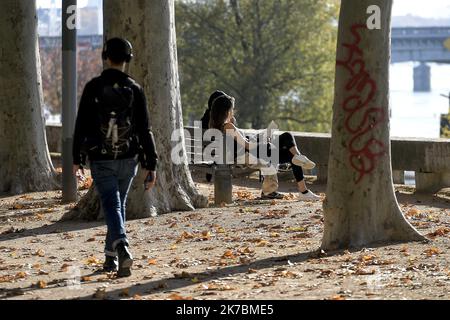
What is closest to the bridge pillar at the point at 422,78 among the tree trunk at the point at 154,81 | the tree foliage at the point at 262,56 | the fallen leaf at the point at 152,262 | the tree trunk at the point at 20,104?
the tree foliage at the point at 262,56

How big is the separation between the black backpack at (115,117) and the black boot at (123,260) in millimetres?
692

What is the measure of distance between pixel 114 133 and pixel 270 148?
20.8 feet

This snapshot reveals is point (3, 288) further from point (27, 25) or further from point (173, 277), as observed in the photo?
A: point (27, 25)

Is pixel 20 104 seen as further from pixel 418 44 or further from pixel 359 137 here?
pixel 418 44

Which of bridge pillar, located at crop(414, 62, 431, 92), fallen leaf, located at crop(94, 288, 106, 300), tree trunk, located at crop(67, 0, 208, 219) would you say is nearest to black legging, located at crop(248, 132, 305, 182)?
tree trunk, located at crop(67, 0, 208, 219)

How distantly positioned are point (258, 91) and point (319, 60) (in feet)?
9.86

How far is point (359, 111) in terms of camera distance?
1059cm

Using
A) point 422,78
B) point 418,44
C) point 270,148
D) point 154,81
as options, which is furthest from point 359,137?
point 422,78

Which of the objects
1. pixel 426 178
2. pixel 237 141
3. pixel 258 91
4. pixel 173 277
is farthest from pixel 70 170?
pixel 258 91

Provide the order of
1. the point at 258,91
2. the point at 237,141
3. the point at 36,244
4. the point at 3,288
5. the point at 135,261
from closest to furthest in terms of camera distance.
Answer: the point at 3,288 < the point at 135,261 < the point at 36,244 < the point at 237,141 < the point at 258,91

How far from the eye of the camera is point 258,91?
5041 centimetres

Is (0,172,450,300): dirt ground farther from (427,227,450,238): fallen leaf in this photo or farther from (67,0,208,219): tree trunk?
(67,0,208,219): tree trunk

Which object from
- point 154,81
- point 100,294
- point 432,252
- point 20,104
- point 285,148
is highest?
point 154,81

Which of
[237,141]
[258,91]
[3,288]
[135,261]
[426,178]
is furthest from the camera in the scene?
[258,91]
